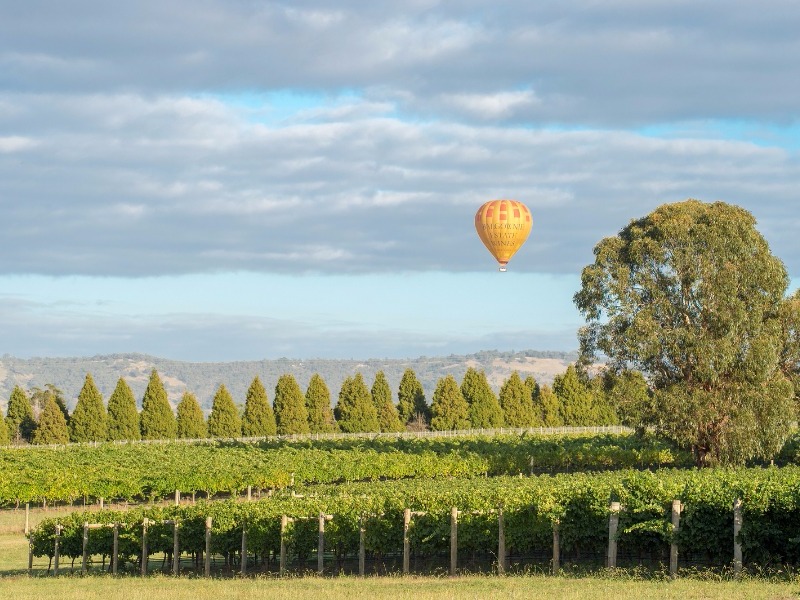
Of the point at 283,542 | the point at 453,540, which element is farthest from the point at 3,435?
the point at 453,540

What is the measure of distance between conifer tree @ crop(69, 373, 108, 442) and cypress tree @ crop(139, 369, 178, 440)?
149 inches

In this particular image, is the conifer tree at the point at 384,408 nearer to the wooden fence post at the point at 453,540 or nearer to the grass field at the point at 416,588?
the grass field at the point at 416,588

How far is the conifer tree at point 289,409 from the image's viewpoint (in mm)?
110188

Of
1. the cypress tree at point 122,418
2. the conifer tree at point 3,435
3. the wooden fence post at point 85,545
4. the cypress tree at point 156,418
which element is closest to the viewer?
the wooden fence post at point 85,545

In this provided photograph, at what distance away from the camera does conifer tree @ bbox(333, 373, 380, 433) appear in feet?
375

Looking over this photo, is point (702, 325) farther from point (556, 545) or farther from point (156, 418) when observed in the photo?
point (156, 418)

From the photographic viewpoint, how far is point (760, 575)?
24969 millimetres

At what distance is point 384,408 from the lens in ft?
387

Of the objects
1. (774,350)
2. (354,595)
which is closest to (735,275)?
(774,350)

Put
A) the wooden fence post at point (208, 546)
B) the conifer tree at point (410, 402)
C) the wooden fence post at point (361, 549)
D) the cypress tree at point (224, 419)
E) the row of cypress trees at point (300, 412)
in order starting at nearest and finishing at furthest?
the wooden fence post at point (361, 549), the wooden fence post at point (208, 546), the row of cypress trees at point (300, 412), the cypress tree at point (224, 419), the conifer tree at point (410, 402)

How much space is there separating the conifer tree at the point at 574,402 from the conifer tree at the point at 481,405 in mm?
8258

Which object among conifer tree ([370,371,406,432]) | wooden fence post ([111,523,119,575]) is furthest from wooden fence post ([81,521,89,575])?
conifer tree ([370,371,406,432])

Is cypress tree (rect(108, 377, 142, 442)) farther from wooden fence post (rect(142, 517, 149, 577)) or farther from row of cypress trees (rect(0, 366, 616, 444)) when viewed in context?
wooden fence post (rect(142, 517, 149, 577))

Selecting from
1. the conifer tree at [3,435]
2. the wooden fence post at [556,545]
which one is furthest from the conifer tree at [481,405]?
the wooden fence post at [556,545]
